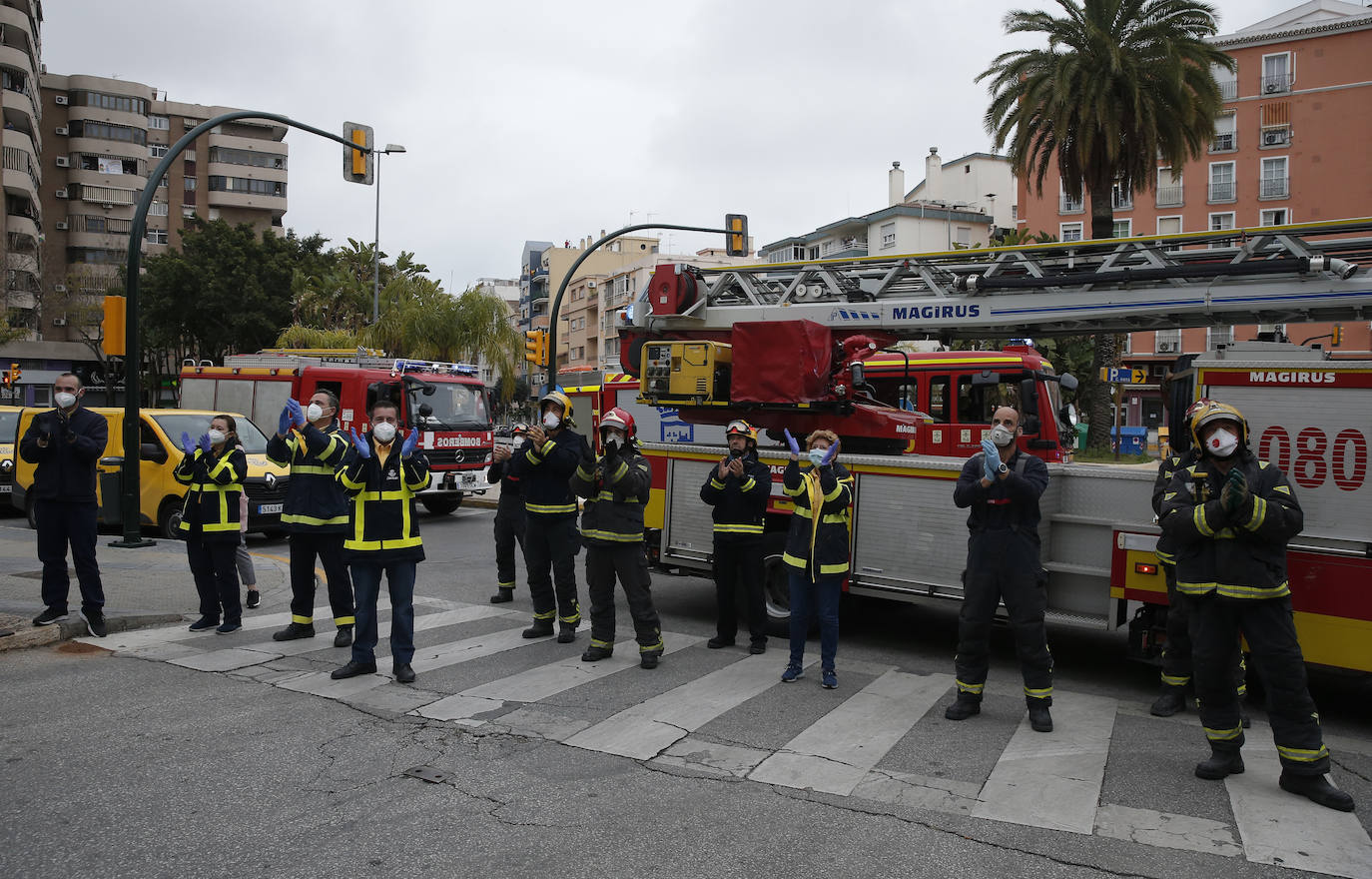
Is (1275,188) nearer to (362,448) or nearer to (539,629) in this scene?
(539,629)

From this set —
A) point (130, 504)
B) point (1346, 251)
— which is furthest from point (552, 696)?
point (130, 504)

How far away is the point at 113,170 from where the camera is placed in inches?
2611

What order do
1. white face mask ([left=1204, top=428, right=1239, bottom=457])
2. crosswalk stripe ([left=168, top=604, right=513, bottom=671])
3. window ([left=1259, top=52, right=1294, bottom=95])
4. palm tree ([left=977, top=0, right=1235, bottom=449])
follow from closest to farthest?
white face mask ([left=1204, top=428, right=1239, bottom=457])
crosswalk stripe ([left=168, top=604, right=513, bottom=671])
palm tree ([left=977, top=0, right=1235, bottom=449])
window ([left=1259, top=52, right=1294, bottom=95])

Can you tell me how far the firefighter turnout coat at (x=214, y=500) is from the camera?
8.26 metres

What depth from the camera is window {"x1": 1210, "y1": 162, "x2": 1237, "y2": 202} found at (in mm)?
47875

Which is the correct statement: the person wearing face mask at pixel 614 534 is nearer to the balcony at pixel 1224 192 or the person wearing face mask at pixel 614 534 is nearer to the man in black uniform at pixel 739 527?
the man in black uniform at pixel 739 527

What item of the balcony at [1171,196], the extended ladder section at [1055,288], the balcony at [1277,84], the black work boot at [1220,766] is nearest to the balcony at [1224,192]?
the balcony at [1171,196]

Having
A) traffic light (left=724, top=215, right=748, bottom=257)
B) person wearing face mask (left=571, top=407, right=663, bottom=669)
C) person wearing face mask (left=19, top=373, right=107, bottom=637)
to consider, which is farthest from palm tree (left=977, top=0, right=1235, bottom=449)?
person wearing face mask (left=19, top=373, right=107, bottom=637)

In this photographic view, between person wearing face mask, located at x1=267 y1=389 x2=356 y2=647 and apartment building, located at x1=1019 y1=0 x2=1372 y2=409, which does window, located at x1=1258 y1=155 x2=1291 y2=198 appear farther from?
person wearing face mask, located at x1=267 y1=389 x2=356 y2=647

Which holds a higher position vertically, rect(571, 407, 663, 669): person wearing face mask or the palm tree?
the palm tree

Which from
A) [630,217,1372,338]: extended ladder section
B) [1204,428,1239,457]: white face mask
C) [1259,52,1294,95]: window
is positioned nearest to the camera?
[1204,428,1239,457]: white face mask

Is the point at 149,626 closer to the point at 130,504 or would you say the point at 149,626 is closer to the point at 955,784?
the point at 130,504

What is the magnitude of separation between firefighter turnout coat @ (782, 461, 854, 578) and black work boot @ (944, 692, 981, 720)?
1.24 m

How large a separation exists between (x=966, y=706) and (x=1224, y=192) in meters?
49.8
